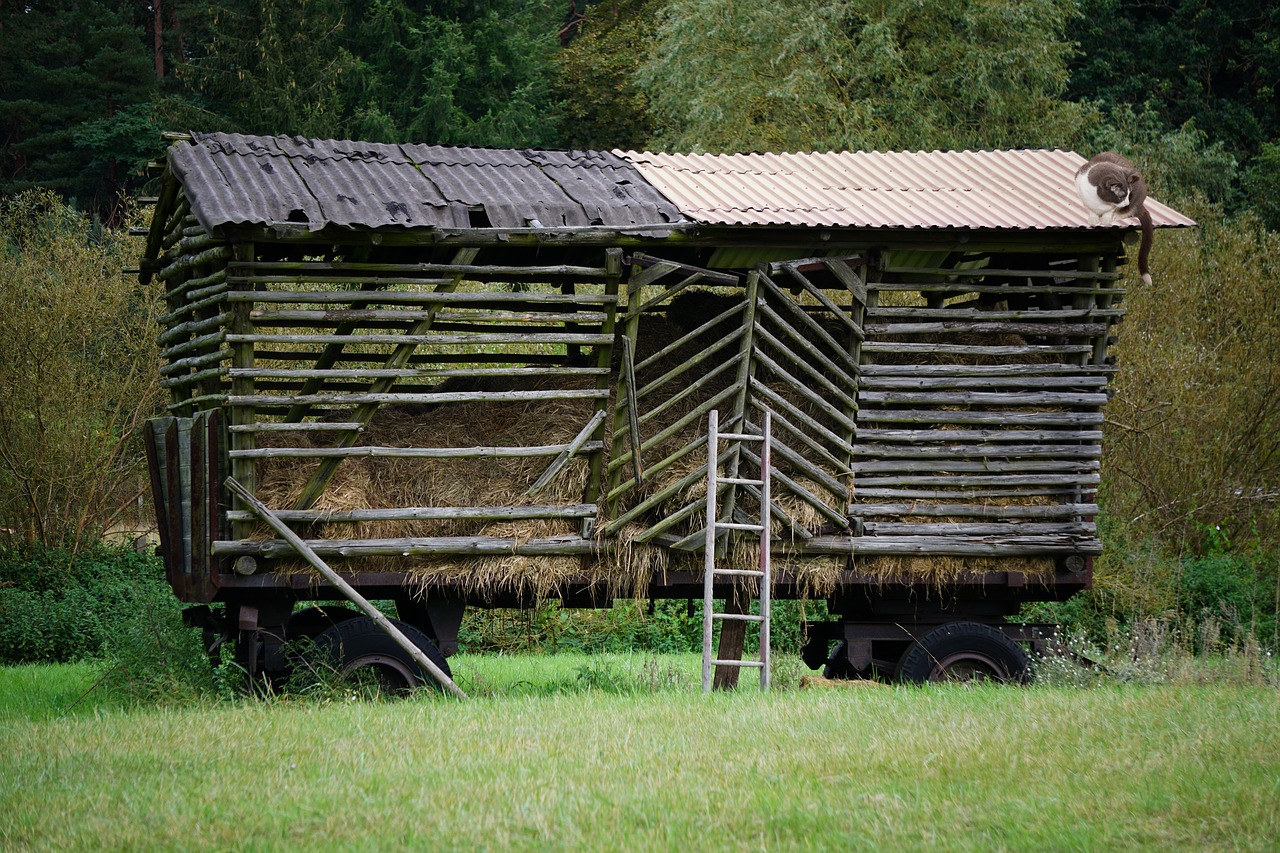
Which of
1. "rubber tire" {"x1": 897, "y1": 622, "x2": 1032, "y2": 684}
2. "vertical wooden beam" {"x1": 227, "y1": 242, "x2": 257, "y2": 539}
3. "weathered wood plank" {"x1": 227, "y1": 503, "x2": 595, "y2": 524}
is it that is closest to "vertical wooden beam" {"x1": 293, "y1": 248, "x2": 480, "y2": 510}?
"weathered wood plank" {"x1": 227, "y1": 503, "x2": 595, "y2": 524}

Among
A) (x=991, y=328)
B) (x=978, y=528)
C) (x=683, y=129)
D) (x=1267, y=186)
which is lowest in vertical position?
(x=978, y=528)

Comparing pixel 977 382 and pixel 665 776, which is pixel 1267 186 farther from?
pixel 665 776

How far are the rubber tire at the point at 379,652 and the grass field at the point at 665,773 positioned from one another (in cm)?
57

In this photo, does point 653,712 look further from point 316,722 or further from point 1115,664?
point 1115,664

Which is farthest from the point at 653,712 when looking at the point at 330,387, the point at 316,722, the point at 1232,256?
the point at 1232,256

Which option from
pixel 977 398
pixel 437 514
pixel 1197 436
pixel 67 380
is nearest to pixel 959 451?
pixel 977 398

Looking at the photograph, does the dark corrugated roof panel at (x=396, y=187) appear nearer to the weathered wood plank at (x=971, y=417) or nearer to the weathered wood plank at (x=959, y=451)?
the weathered wood plank at (x=971, y=417)

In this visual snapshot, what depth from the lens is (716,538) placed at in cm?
1012

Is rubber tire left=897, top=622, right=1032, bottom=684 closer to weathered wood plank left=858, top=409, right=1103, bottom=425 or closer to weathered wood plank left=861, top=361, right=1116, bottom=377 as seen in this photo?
weathered wood plank left=858, top=409, right=1103, bottom=425

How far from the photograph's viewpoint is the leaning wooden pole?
8.96 m

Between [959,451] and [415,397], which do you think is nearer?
[415,397]

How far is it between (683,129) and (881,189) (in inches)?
744

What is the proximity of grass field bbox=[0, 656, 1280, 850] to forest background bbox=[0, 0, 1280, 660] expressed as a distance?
17.9 feet

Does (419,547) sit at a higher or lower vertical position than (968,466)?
lower
